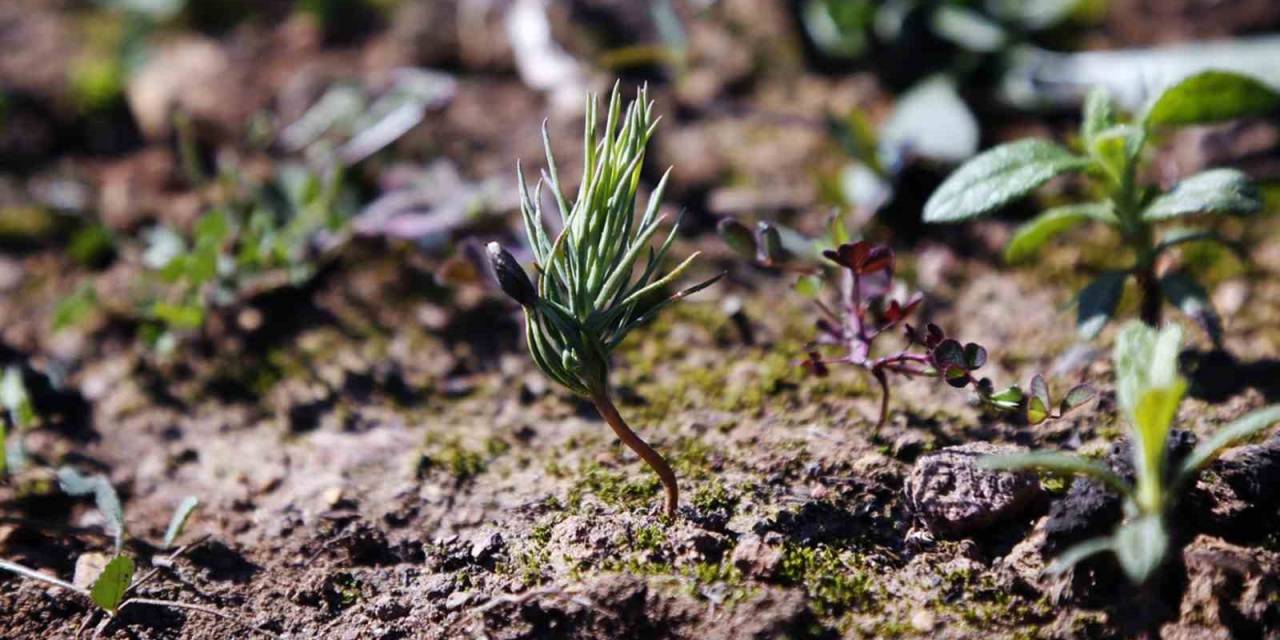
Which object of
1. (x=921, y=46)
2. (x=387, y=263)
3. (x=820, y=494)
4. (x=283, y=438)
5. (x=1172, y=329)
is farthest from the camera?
(x=921, y=46)

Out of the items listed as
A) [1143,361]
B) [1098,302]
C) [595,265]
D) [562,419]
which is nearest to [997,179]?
[1098,302]

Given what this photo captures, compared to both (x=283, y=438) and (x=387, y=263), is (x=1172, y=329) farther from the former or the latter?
(x=387, y=263)

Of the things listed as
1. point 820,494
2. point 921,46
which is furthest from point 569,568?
point 921,46

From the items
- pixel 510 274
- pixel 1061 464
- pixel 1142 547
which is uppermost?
pixel 510 274

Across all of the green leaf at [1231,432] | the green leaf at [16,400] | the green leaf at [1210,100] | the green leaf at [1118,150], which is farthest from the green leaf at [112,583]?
the green leaf at [1210,100]

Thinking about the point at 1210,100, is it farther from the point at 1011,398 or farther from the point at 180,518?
the point at 180,518
